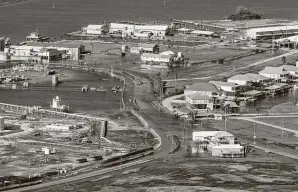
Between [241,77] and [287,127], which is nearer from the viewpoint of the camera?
[287,127]

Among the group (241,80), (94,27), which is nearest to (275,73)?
(241,80)

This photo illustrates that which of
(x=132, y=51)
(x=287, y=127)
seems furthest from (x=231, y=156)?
(x=132, y=51)

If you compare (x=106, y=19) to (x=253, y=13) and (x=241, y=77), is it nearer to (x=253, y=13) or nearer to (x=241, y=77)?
(x=253, y=13)

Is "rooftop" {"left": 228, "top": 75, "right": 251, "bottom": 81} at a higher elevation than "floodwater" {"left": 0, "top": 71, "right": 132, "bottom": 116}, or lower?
higher

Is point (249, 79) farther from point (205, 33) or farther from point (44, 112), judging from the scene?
point (205, 33)

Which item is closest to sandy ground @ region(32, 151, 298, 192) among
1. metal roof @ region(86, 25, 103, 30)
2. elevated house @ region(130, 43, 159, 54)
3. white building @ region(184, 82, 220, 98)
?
white building @ region(184, 82, 220, 98)

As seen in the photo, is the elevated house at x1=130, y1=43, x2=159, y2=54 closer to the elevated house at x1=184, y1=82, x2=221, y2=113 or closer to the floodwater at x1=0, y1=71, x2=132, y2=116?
the floodwater at x1=0, y1=71, x2=132, y2=116
